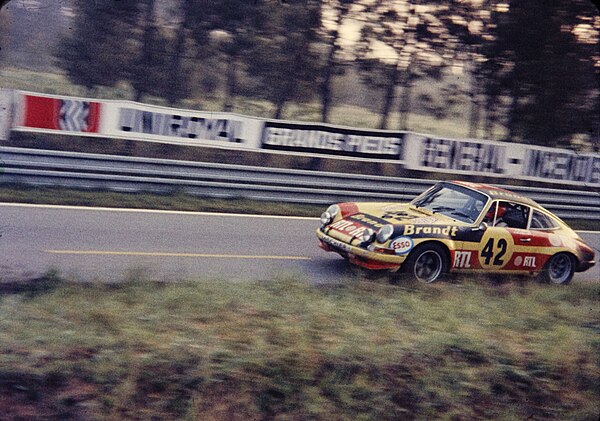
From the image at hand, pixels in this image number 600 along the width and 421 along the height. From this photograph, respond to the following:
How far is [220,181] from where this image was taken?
14484 millimetres

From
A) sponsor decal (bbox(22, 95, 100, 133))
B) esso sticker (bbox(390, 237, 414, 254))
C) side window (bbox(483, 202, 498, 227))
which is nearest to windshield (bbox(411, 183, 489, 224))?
side window (bbox(483, 202, 498, 227))

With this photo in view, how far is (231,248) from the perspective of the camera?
10.8 metres

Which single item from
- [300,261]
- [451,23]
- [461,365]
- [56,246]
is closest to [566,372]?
[461,365]

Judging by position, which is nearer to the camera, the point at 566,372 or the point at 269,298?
the point at 566,372

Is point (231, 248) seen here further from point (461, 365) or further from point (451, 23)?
point (451, 23)

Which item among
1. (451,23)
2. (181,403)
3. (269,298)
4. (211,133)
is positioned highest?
(451,23)

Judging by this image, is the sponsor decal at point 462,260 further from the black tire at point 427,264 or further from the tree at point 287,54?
the tree at point 287,54

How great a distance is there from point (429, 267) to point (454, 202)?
1.23m

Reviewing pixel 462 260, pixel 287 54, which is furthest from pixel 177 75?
pixel 462 260

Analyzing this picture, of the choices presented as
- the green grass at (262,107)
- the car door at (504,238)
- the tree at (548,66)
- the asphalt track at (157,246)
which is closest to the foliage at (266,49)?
the green grass at (262,107)

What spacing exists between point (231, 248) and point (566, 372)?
5809 millimetres

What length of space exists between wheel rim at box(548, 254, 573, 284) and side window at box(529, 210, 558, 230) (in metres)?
0.51

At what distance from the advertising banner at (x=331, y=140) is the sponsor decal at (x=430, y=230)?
6.73m

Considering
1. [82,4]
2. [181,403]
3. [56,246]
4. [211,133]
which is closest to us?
[181,403]
